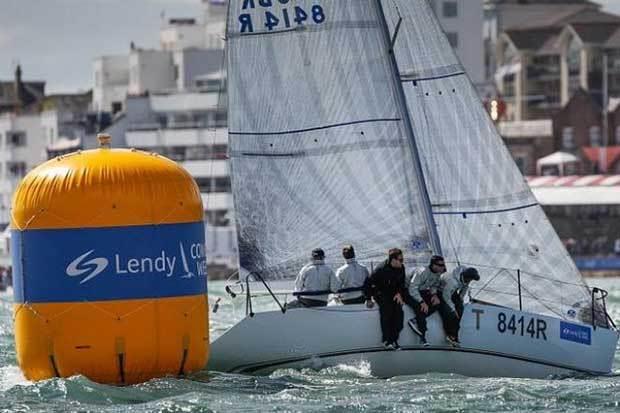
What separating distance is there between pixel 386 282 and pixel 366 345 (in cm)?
75

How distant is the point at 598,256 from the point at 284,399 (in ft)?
240

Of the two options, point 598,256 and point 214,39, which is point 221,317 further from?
point 214,39

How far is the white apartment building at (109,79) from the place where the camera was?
133375 millimetres

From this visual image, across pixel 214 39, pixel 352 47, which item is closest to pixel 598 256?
pixel 214 39

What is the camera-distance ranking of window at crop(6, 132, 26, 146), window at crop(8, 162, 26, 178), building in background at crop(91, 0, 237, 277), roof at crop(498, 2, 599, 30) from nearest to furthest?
building in background at crop(91, 0, 237, 277) < window at crop(8, 162, 26, 178) < window at crop(6, 132, 26, 146) < roof at crop(498, 2, 599, 30)

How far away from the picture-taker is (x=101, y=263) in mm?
22172

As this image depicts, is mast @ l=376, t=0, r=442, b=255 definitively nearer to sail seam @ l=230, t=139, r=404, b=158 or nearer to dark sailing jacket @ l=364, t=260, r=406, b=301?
sail seam @ l=230, t=139, r=404, b=158

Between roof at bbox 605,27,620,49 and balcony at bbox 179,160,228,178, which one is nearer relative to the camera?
balcony at bbox 179,160,228,178

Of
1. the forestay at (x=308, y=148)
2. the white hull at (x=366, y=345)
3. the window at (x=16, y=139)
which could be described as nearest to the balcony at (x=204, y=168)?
the window at (x=16, y=139)

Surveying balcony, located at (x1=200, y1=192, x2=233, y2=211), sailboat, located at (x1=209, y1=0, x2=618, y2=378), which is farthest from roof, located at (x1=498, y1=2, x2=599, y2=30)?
sailboat, located at (x1=209, y1=0, x2=618, y2=378)

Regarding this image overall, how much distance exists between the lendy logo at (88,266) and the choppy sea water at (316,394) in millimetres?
1058

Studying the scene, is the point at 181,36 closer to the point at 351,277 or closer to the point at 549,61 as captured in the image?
the point at 549,61

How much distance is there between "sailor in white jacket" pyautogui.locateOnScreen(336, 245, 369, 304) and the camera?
82.3 ft

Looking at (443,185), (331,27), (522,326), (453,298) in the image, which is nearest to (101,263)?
(453,298)
